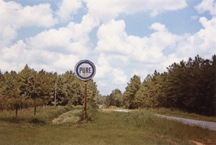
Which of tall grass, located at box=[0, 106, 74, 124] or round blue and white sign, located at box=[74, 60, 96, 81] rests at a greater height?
round blue and white sign, located at box=[74, 60, 96, 81]

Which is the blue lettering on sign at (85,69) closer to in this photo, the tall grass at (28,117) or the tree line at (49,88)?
the tall grass at (28,117)

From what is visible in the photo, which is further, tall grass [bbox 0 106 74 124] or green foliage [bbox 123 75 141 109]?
green foliage [bbox 123 75 141 109]

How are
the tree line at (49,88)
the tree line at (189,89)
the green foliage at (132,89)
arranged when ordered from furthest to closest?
the green foliage at (132,89) < the tree line at (49,88) < the tree line at (189,89)

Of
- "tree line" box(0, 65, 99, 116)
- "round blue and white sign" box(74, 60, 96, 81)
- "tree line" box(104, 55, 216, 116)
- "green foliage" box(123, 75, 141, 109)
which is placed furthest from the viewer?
"green foliage" box(123, 75, 141, 109)

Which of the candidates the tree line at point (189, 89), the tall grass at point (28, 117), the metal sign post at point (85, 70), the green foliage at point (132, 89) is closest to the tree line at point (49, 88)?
the green foliage at point (132, 89)

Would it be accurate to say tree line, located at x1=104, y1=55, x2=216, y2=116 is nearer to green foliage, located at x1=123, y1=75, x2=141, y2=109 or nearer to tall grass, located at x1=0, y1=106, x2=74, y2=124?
green foliage, located at x1=123, y1=75, x2=141, y2=109

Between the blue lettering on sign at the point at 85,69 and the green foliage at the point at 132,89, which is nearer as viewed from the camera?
the blue lettering on sign at the point at 85,69

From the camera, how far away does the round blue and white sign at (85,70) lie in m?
12.4

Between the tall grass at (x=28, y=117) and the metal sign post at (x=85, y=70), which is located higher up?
the metal sign post at (x=85, y=70)

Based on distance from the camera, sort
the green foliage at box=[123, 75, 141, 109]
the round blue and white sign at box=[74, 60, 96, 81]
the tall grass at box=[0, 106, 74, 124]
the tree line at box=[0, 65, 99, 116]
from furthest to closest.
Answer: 1. the green foliage at box=[123, 75, 141, 109]
2. the tree line at box=[0, 65, 99, 116]
3. the round blue and white sign at box=[74, 60, 96, 81]
4. the tall grass at box=[0, 106, 74, 124]

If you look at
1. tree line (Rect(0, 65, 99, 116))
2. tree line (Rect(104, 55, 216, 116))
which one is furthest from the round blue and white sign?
tree line (Rect(0, 65, 99, 116))

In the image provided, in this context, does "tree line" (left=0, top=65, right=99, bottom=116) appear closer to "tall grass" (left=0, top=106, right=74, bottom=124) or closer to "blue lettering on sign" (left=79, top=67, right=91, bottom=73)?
"tall grass" (left=0, top=106, right=74, bottom=124)

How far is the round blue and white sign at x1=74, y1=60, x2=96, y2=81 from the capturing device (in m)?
12.4

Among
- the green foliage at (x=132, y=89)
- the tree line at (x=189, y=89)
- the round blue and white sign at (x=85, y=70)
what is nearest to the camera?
the round blue and white sign at (x=85, y=70)
